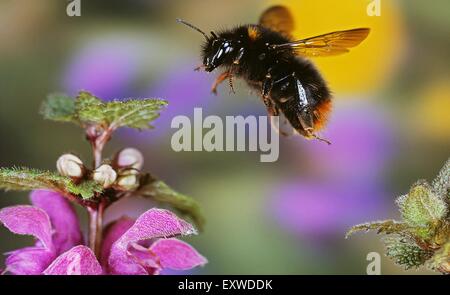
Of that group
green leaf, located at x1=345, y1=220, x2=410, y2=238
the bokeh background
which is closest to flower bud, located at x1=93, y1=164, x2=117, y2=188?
green leaf, located at x1=345, y1=220, x2=410, y2=238

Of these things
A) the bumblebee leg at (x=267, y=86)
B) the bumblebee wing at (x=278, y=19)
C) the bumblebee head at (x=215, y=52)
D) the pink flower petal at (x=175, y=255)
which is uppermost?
the bumblebee wing at (x=278, y=19)

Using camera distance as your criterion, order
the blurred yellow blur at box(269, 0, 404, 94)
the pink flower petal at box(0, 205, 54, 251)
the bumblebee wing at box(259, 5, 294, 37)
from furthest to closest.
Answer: the blurred yellow blur at box(269, 0, 404, 94) < the bumblebee wing at box(259, 5, 294, 37) < the pink flower petal at box(0, 205, 54, 251)

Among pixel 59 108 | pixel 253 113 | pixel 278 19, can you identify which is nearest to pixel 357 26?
pixel 253 113

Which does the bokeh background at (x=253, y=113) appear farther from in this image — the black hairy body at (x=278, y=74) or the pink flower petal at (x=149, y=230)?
the pink flower petal at (x=149, y=230)

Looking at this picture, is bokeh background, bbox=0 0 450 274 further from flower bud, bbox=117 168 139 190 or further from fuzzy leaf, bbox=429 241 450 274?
fuzzy leaf, bbox=429 241 450 274

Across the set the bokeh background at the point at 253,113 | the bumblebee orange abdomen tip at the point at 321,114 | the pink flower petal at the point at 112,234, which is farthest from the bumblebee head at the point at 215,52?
the bokeh background at the point at 253,113
